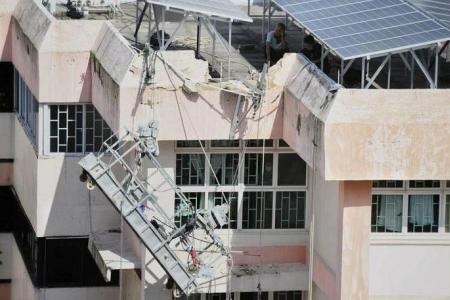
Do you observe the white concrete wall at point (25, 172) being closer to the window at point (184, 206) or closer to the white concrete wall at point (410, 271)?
the window at point (184, 206)

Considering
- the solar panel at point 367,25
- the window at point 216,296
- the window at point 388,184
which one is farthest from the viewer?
the window at point 216,296

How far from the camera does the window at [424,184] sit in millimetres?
36750

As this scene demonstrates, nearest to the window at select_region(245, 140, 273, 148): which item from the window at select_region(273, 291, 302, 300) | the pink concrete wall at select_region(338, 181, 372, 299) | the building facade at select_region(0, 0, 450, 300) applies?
the building facade at select_region(0, 0, 450, 300)

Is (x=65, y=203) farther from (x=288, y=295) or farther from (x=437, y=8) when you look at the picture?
(x=437, y=8)

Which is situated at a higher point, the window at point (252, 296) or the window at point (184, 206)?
the window at point (184, 206)

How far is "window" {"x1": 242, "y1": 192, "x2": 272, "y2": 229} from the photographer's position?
38969 millimetres

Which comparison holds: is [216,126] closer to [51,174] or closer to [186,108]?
[186,108]

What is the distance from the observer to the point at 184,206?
38281 millimetres

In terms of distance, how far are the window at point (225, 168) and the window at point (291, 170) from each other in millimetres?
887

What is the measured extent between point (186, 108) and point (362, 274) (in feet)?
16.0

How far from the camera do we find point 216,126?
37.8 metres

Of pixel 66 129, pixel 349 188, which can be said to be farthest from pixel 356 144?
pixel 66 129

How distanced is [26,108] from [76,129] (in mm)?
3281

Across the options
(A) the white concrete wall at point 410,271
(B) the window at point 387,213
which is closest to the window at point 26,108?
(B) the window at point 387,213
